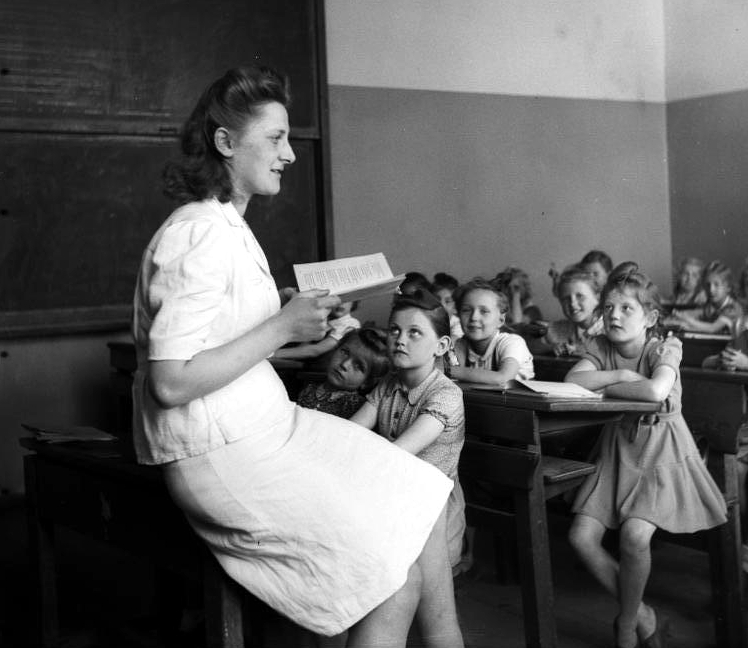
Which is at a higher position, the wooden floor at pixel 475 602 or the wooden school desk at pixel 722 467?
the wooden school desk at pixel 722 467

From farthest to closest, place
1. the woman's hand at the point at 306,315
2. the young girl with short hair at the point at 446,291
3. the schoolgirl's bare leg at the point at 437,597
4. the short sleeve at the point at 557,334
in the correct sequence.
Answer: the young girl with short hair at the point at 446,291
the short sleeve at the point at 557,334
the schoolgirl's bare leg at the point at 437,597
the woman's hand at the point at 306,315

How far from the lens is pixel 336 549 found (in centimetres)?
195

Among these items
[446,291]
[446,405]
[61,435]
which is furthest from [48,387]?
[446,405]

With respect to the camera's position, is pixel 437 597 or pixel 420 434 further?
pixel 420 434

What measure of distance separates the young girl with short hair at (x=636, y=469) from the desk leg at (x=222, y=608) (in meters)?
1.28

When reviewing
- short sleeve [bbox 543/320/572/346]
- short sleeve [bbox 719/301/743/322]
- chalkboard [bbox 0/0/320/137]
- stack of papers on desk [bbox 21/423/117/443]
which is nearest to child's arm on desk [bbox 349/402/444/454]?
stack of papers on desk [bbox 21/423/117/443]

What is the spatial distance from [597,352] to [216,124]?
1.61 metres

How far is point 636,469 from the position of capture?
304 cm

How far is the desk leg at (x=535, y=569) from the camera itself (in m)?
2.59

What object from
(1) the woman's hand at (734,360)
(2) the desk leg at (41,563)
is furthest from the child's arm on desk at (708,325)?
(2) the desk leg at (41,563)

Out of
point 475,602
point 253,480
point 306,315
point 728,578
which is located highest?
point 306,315

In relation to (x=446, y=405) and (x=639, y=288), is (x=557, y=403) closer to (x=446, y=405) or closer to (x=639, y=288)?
(x=446, y=405)

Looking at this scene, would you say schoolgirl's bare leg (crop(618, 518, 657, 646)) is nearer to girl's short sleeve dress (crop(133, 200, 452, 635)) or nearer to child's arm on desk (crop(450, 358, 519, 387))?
child's arm on desk (crop(450, 358, 519, 387))

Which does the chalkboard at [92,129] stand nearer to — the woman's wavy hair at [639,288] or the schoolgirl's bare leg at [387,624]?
the woman's wavy hair at [639,288]
